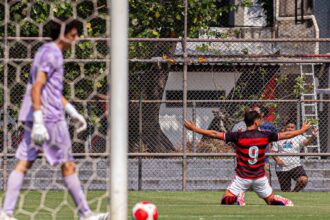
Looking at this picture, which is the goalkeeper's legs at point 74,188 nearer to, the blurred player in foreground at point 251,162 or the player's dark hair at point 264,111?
the blurred player in foreground at point 251,162

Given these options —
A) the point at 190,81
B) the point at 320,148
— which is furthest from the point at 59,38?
the point at 190,81

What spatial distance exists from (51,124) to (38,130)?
0.35 metres

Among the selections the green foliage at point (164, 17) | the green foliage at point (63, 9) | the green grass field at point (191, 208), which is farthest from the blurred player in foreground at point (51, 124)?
the green foliage at point (164, 17)

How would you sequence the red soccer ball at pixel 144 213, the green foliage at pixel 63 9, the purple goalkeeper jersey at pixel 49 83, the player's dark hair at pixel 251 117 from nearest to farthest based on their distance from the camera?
the purple goalkeeper jersey at pixel 49 83
the red soccer ball at pixel 144 213
the player's dark hair at pixel 251 117
the green foliage at pixel 63 9

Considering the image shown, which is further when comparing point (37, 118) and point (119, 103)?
point (37, 118)

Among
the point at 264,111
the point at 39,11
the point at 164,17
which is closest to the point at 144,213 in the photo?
the point at 39,11

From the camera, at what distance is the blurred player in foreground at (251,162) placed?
12930 mm

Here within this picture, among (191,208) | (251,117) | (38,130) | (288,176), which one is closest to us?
(38,130)

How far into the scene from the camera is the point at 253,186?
13.0 meters

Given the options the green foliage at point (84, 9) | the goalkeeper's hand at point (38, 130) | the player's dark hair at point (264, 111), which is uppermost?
the green foliage at point (84, 9)

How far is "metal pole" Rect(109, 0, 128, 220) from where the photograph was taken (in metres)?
7.36

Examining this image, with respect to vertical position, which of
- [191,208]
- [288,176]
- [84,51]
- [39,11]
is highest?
[39,11]

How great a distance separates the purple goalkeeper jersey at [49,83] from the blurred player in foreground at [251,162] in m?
4.60

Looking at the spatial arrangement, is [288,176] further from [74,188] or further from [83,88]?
[74,188]
